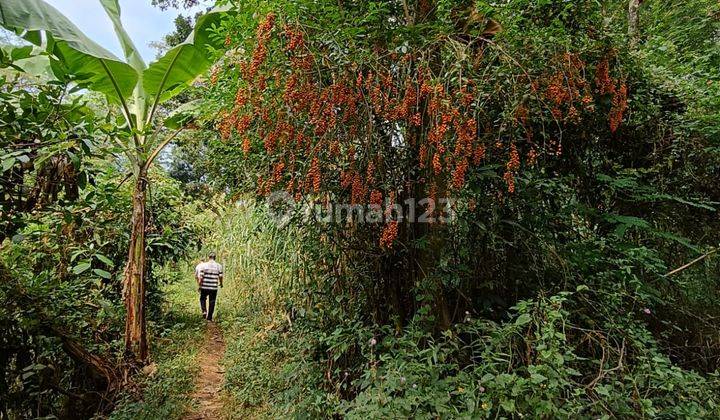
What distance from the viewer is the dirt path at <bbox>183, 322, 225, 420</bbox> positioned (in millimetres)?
3598

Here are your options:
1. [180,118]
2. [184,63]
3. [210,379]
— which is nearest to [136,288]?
[210,379]

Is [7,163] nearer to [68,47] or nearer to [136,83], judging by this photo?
[68,47]

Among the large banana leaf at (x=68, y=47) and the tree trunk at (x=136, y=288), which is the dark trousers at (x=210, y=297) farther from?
the large banana leaf at (x=68, y=47)

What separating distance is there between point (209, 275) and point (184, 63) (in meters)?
3.42

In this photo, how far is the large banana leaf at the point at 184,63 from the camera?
147 inches

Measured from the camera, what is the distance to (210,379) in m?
4.41

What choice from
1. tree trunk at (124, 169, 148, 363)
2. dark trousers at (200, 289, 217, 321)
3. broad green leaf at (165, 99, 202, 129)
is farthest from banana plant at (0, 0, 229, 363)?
dark trousers at (200, 289, 217, 321)

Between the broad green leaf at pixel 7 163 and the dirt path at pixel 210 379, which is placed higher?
the broad green leaf at pixel 7 163

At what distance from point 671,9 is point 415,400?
15.8 ft

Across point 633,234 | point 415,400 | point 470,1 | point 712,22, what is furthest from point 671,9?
point 415,400

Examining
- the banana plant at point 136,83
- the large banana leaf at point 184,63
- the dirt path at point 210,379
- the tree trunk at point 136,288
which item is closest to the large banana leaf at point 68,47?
the banana plant at point 136,83

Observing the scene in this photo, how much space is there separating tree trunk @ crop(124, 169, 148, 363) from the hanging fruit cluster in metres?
2.09

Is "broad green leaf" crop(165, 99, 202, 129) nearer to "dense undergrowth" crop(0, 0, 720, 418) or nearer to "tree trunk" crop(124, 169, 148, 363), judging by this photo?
"dense undergrowth" crop(0, 0, 720, 418)

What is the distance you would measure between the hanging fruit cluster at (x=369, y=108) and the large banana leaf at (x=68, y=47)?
1.09 meters
